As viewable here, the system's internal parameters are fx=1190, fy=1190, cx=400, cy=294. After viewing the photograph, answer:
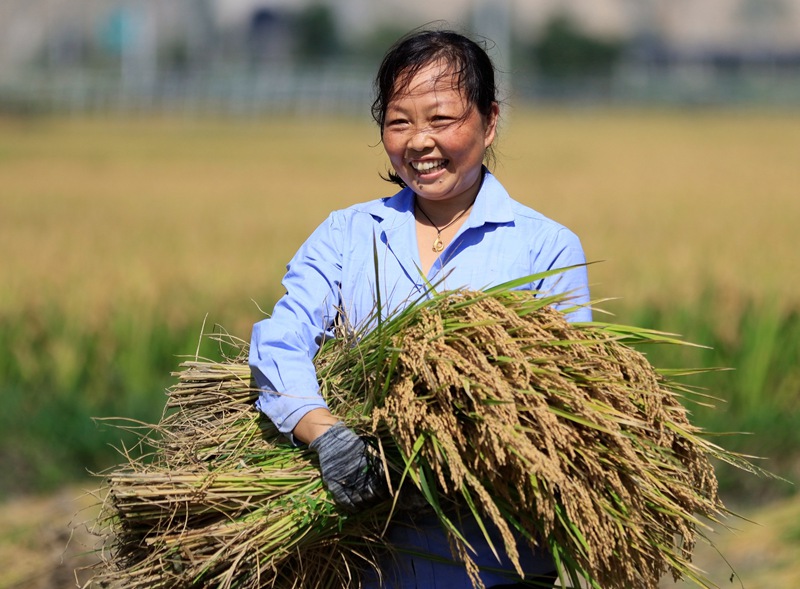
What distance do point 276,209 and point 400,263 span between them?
401 inches

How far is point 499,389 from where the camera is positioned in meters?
1.99

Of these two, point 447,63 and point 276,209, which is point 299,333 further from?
point 276,209

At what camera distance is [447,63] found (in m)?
2.39

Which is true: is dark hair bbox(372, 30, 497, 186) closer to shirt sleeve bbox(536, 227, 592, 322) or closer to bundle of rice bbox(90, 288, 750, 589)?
shirt sleeve bbox(536, 227, 592, 322)

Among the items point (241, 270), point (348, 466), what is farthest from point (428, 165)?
point (241, 270)

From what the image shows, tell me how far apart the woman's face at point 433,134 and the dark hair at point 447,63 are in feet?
0.06

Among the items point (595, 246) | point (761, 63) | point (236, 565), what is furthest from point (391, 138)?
point (761, 63)

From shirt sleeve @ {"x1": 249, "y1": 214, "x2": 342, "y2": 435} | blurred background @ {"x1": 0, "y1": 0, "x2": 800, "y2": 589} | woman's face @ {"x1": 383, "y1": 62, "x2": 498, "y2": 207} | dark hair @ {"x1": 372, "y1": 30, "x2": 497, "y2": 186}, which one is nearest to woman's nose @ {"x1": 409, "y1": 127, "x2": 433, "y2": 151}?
woman's face @ {"x1": 383, "y1": 62, "x2": 498, "y2": 207}

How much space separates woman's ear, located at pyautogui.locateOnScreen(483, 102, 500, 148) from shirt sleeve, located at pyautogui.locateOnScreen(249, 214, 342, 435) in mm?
359

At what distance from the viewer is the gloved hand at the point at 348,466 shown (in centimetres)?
208

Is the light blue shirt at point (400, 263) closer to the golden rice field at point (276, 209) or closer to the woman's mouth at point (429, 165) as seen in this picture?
the woman's mouth at point (429, 165)

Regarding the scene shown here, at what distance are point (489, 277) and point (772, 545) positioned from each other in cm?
307

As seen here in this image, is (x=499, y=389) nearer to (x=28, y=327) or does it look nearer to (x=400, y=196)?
(x=400, y=196)

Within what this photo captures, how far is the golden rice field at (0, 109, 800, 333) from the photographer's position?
24.3ft
